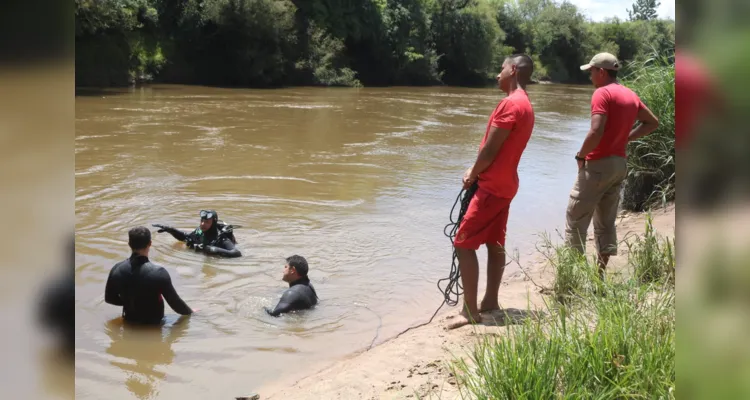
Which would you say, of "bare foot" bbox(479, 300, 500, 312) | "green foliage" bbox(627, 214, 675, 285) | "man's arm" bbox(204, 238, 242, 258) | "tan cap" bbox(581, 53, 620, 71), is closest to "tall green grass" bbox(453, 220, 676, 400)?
"green foliage" bbox(627, 214, 675, 285)

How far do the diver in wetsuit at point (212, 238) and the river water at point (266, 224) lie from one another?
179 millimetres

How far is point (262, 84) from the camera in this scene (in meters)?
38.9

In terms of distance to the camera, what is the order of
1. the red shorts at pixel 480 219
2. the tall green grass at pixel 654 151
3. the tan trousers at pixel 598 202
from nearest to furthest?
the red shorts at pixel 480 219, the tan trousers at pixel 598 202, the tall green grass at pixel 654 151

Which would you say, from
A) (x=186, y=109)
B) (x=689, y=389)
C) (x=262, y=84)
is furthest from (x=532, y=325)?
(x=262, y=84)

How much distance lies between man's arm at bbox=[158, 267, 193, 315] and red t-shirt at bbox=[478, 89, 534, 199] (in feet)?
8.48

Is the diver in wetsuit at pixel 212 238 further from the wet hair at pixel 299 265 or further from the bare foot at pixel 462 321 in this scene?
the bare foot at pixel 462 321

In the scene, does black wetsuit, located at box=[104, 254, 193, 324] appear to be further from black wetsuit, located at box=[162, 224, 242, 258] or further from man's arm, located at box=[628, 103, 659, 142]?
man's arm, located at box=[628, 103, 659, 142]

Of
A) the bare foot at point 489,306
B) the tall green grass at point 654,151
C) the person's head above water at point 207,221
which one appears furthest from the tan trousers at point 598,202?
the person's head above water at point 207,221

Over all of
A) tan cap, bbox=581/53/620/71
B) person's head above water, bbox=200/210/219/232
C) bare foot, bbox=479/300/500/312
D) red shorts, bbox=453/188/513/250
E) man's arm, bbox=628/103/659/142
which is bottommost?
bare foot, bbox=479/300/500/312

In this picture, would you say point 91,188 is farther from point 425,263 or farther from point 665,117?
point 665,117

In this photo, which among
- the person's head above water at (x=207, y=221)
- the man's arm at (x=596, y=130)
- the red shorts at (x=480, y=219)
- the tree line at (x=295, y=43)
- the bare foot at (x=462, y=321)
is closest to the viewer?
the red shorts at (x=480, y=219)

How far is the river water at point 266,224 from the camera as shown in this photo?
5152 mm

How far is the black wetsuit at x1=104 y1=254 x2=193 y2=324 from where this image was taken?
17.2 feet

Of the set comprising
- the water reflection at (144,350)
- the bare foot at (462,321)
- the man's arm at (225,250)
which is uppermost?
the bare foot at (462,321)
